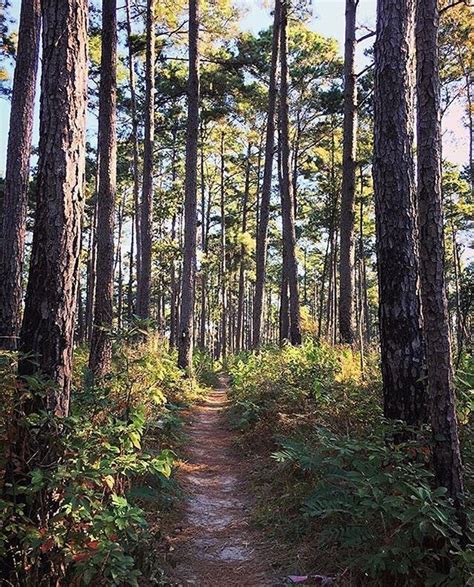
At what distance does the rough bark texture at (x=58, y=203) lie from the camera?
3.14 m

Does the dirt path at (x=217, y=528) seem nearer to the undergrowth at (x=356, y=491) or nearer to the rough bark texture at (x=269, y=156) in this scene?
the undergrowth at (x=356, y=491)

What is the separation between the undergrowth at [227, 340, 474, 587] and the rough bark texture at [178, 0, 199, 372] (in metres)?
5.43

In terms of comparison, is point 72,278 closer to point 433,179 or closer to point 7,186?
point 433,179

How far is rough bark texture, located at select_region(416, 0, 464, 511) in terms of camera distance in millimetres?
2939

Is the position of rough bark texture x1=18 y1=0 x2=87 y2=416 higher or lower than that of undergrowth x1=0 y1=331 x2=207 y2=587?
higher

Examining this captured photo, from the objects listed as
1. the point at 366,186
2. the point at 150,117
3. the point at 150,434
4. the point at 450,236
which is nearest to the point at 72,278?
the point at 150,434

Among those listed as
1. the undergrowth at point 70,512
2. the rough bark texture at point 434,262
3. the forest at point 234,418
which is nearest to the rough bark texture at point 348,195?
the forest at point 234,418

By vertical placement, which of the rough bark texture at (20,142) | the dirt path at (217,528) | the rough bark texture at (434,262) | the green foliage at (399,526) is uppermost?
the rough bark texture at (20,142)

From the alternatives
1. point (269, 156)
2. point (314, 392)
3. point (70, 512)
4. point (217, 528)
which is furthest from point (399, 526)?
point (269, 156)

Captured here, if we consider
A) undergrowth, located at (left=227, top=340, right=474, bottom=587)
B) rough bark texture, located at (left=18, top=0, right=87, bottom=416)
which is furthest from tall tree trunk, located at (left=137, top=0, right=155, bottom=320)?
rough bark texture, located at (left=18, top=0, right=87, bottom=416)

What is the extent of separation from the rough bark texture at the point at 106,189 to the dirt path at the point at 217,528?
215 cm

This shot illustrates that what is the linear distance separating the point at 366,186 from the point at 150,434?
2049 cm

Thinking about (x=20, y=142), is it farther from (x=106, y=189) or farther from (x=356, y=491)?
(x=356, y=491)

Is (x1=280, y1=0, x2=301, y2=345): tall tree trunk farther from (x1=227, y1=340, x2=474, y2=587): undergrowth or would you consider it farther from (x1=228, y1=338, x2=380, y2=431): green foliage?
(x1=227, y1=340, x2=474, y2=587): undergrowth
